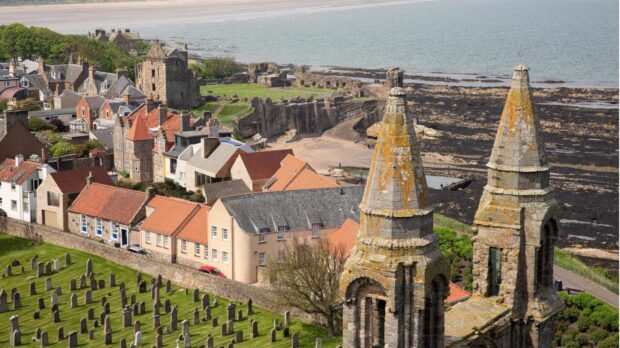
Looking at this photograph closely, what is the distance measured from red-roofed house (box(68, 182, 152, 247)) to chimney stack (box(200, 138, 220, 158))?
7575mm

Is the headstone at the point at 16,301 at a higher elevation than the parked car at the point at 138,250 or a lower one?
lower

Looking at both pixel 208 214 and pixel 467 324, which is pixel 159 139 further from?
pixel 467 324

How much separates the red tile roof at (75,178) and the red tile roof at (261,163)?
9.29 metres

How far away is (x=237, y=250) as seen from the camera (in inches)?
2063

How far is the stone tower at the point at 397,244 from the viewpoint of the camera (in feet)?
66.3

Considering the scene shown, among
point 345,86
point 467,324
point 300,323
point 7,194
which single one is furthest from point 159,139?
point 345,86

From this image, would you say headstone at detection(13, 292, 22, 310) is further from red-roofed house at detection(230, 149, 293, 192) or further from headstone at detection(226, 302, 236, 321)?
red-roofed house at detection(230, 149, 293, 192)

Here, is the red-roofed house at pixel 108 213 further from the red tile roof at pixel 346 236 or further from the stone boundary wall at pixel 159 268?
the red tile roof at pixel 346 236

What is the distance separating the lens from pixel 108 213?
6047cm

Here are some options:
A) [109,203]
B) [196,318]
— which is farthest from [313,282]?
[109,203]

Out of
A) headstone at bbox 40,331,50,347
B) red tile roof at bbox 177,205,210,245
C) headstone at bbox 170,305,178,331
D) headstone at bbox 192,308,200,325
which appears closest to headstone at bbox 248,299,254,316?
headstone at bbox 192,308,200,325

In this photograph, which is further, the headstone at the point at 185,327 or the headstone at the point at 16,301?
the headstone at the point at 16,301

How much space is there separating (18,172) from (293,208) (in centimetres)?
2199

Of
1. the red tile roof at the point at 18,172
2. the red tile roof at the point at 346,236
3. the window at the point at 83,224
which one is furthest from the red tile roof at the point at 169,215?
the red tile roof at the point at 18,172
